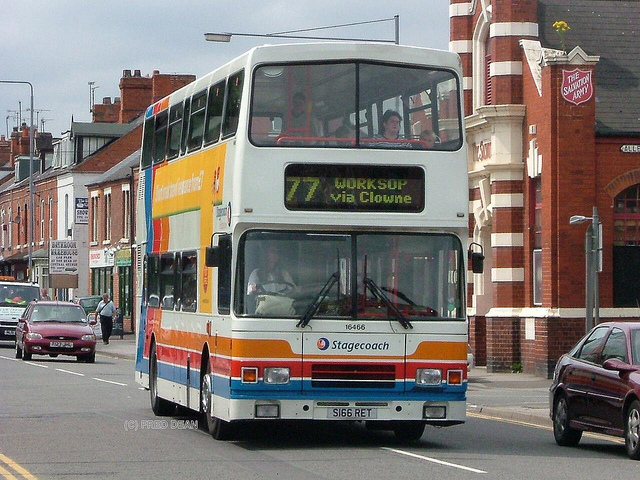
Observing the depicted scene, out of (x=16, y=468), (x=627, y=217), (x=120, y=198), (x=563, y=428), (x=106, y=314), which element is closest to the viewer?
(x=16, y=468)

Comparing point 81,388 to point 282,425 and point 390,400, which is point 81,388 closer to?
point 282,425

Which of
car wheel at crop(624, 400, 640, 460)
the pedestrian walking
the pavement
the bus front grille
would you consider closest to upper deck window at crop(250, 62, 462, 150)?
the bus front grille

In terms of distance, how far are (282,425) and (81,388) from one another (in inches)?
348

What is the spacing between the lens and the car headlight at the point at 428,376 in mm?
15414

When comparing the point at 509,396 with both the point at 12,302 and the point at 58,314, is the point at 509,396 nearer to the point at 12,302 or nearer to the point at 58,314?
the point at 58,314

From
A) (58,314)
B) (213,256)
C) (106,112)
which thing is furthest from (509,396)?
(106,112)

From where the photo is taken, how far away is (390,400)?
1534 centimetres

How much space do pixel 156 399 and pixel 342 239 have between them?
6.10 m

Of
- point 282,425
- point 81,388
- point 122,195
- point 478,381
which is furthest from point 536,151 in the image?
point 122,195

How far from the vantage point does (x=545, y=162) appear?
3189 centimetres

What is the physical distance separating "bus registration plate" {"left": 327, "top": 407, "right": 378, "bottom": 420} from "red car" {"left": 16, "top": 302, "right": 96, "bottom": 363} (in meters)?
24.3

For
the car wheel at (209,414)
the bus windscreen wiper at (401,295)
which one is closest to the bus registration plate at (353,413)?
the bus windscreen wiper at (401,295)

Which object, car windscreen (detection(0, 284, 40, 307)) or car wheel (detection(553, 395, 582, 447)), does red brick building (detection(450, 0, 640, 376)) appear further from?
car windscreen (detection(0, 284, 40, 307))

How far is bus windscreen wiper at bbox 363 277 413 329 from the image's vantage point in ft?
50.4
